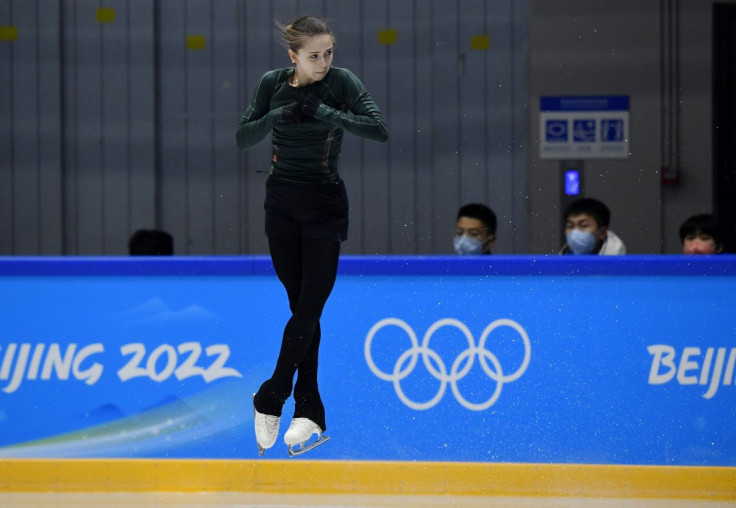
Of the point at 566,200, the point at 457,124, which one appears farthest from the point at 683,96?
the point at 457,124

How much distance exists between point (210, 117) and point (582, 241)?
311 cm

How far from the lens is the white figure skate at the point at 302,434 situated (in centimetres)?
360

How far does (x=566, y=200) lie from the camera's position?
6.93 metres

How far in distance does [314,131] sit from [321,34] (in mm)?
265

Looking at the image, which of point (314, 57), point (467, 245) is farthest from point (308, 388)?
point (467, 245)

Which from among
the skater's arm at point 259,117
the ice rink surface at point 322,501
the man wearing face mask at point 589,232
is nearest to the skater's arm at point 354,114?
the skater's arm at point 259,117

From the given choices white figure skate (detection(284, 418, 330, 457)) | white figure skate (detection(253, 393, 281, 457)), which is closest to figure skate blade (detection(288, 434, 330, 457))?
white figure skate (detection(284, 418, 330, 457))

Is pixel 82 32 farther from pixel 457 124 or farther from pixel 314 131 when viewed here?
pixel 314 131

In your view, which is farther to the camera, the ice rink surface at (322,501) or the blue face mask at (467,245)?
the blue face mask at (467,245)

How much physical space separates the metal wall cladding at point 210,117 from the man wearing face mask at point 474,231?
2.02 meters

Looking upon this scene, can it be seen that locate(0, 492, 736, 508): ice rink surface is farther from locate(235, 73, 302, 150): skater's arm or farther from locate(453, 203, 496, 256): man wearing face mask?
locate(235, 73, 302, 150): skater's arm

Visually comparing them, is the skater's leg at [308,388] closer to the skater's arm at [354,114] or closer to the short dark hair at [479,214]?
the skater's arm at [354,114]

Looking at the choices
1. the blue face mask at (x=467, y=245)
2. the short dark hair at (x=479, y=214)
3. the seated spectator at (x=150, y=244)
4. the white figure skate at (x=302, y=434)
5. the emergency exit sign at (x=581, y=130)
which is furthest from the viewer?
the emergency exit sign at (x=581, y=130)

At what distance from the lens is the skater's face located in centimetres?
316
